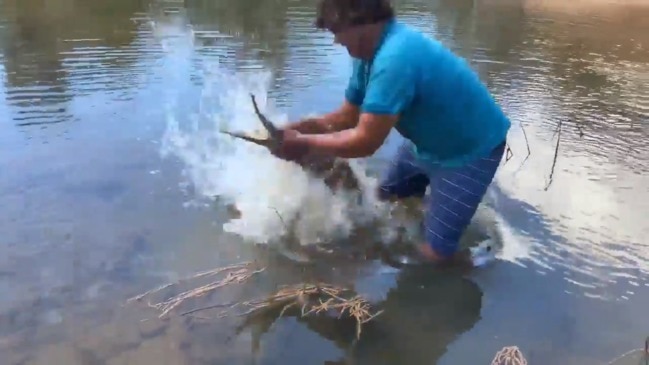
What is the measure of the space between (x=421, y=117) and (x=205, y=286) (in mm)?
1584

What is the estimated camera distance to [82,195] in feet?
15.9

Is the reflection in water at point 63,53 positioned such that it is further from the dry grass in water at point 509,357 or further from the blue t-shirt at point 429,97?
the dry grass in water at point 509,357

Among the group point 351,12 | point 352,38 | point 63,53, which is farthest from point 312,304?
point 63,53

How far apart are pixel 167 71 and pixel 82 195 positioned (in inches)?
145

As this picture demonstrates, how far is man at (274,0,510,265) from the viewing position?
10.5ft

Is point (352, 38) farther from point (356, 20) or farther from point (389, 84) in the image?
point (389, 84)

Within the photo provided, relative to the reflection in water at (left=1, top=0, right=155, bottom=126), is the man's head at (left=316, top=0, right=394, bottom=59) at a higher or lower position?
higher

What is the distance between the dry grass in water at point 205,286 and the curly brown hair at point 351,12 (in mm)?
1562

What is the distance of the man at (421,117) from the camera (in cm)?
321

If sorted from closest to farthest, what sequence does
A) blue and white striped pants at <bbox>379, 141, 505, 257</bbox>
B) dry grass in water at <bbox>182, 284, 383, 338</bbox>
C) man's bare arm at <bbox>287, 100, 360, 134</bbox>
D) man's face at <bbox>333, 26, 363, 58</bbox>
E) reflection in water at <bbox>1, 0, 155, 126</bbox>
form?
1. man's face at <bbox>333, 26, 363, 58</bbox>
2. dry grass in water at <bbox>182, 284, 383, 338</bbox>
3. blue and white striped pants at <bbox>379, 141, 505, 257</bbox>
4. man's bare arm at <bbox>287, 100, 360, 134</bbox>
5. reflection in water at <bbox>1, 0, 155, 126</bbox>

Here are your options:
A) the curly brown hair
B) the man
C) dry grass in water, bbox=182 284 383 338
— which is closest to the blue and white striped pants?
the man

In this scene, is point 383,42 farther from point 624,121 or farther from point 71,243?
point 624,121

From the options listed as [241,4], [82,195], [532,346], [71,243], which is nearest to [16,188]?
[82,195]

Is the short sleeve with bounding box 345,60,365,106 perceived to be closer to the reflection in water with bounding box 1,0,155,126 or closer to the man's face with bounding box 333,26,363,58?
the man's face with bounding box 333,26,363,58
